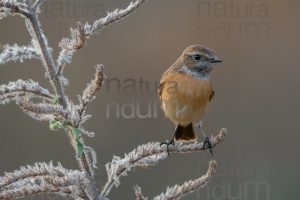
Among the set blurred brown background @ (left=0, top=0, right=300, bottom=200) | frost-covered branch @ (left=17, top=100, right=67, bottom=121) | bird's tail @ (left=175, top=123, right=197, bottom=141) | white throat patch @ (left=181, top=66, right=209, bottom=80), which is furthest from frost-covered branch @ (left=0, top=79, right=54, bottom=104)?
blurred brown background @ (left=0, top=0, right=300, bottom=200)

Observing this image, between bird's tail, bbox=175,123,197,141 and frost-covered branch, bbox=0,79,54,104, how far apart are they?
109 inches

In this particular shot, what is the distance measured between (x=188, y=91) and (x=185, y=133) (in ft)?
1.36

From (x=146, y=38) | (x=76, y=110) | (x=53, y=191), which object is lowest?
(x=53, y=191)

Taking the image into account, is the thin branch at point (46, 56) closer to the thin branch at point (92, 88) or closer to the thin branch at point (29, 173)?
the thin branch at point (92, 88)

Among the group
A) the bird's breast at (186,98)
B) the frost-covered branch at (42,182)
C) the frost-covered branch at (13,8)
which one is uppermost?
the frost-covered branch at (13,8)

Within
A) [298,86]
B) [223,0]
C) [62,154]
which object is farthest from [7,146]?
[298,86]

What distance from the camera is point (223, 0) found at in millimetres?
11852

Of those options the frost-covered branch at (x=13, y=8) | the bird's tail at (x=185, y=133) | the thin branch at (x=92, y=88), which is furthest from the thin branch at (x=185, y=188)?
the bird's tail at (x=185, y=133)

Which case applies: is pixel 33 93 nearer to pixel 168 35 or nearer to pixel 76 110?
pixel 76 110

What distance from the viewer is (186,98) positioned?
5824 millimetres

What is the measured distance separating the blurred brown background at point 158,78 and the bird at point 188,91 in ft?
13.2

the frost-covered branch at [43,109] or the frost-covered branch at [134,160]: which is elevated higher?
the frost-covered branch at [43,109]

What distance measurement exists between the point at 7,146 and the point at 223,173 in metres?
3.45

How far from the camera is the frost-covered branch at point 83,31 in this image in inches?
128
